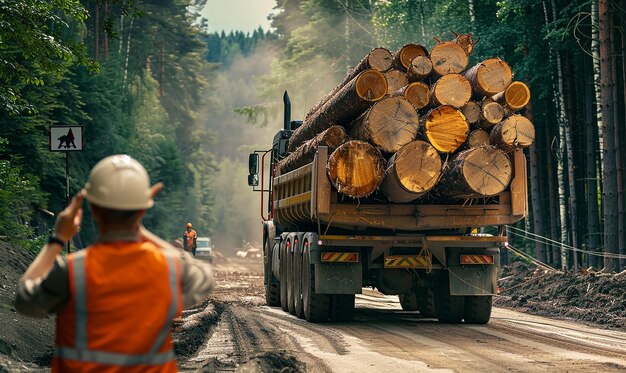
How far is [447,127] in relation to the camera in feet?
51.0

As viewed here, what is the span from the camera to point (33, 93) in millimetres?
29312

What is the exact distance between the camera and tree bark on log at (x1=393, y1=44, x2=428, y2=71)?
54.6 ft

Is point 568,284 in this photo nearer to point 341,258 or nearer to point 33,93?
point 341,258

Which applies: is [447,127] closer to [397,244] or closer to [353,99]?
[353,99]

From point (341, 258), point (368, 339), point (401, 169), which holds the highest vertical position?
point (401, 169)

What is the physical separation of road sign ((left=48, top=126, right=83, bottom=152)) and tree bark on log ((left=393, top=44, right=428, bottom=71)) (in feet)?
17.1

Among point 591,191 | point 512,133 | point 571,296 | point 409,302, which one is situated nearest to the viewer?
point 512,133

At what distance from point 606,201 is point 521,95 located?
30.9 feet

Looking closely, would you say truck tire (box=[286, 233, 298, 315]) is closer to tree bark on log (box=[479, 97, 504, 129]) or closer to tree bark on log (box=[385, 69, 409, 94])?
tree bark on log (box=[385, 69, 409, 94])

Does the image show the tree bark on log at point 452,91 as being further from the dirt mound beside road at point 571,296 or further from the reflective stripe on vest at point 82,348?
the reflective stripe on vest at point 82,348

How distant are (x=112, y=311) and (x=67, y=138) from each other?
44.6ft

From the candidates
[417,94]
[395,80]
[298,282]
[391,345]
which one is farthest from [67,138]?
[391,345]

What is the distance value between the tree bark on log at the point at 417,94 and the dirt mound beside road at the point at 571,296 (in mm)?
4918

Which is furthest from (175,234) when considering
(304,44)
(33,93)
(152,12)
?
(33,93)
